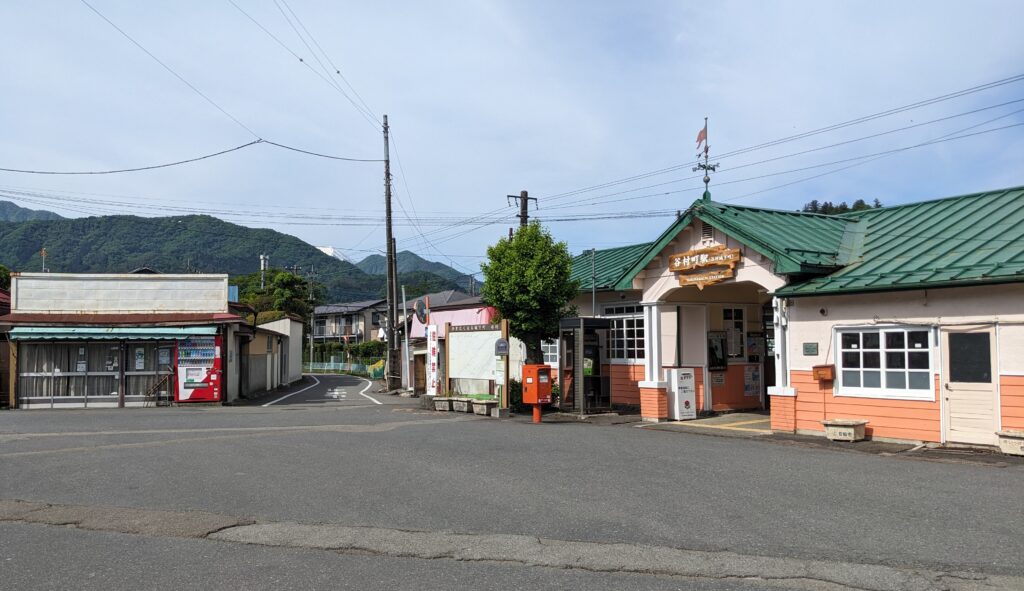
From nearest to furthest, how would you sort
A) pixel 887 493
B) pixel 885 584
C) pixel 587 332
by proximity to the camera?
pixel 885 584 → pixel 887 493 → pixel 587 332

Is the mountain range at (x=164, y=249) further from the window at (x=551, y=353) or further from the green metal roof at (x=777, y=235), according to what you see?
the green metal roof at (x=777, y=235)

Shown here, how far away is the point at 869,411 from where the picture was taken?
13820 millimetres

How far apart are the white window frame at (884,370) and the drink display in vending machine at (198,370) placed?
18990mm

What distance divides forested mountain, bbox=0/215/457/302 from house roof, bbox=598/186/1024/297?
93.4m

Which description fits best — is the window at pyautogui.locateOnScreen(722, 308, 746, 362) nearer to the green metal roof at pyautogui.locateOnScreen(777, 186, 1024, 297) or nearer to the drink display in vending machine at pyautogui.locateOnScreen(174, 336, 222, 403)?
the green metal roof at pyautogui.locateOnScreen(777, 186, 1024, 297)

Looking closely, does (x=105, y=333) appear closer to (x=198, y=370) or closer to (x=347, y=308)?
(x=198, y=370)

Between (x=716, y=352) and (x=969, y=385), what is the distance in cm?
747

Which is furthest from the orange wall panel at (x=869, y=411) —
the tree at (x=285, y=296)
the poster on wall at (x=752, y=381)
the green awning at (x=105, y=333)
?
the tree at (x=285, y=296)

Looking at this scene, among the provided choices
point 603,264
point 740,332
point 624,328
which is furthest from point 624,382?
point 603,264

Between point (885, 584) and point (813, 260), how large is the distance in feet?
32.9

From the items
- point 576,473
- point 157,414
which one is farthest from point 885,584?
point 157,414

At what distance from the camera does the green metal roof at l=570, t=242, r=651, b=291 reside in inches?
894

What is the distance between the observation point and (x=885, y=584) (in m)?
5.67

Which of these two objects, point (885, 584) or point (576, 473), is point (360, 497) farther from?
point (885, 584)
